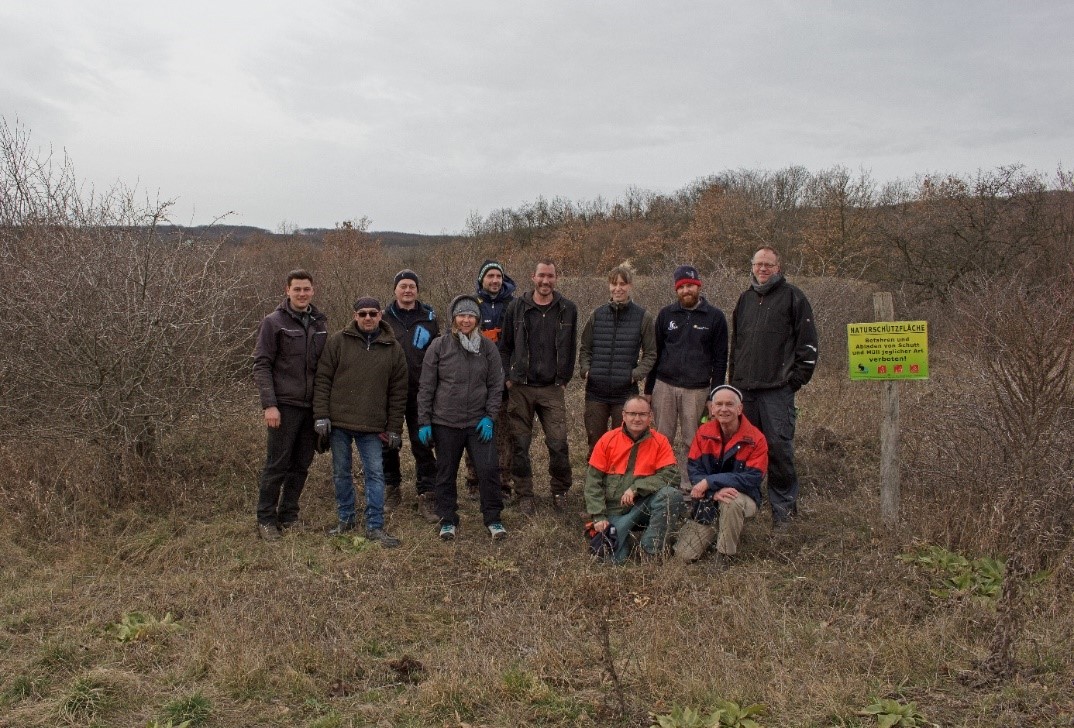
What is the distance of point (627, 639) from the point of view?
412cm

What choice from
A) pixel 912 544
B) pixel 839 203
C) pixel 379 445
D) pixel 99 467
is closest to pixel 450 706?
pixel 379 445

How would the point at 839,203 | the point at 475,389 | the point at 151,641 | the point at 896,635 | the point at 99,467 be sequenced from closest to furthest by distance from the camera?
the point at 896,635 → the point at 151,641 → the point at 475,389 → the point at 99,467 → the point at 839,203

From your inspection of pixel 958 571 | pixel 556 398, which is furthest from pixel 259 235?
pixel 958 571

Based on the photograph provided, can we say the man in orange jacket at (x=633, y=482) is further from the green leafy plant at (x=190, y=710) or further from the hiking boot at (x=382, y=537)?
the green leafy plant at (x=190, y=710)

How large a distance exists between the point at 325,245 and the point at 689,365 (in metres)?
14.1

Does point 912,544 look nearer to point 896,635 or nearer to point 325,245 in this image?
point 896,635

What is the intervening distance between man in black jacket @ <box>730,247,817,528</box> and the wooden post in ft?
1.70

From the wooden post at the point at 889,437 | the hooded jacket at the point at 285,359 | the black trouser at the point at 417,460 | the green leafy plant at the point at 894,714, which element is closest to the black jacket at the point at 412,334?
the black trouser at the point at 417,460

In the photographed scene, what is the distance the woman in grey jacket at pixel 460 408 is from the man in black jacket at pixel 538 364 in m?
0.44

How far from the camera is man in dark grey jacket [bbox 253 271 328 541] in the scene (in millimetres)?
5922

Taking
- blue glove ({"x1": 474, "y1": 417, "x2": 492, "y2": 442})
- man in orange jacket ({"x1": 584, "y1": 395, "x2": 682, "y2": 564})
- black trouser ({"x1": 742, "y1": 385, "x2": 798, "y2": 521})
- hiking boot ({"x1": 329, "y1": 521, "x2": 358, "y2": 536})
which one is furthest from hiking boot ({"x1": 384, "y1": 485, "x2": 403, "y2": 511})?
black trouser ({"x1": 742, "y1": 385, "x2": 798, "y2": 521})

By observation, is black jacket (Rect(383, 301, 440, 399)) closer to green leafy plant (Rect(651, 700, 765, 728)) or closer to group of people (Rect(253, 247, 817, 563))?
group of people (Rect(253, 247, 817, 563))

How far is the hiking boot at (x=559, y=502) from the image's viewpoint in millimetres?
6742

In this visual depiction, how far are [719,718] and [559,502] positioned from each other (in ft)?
11.9
